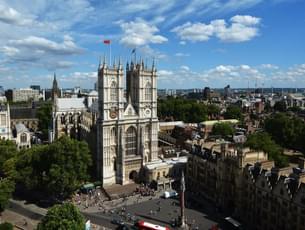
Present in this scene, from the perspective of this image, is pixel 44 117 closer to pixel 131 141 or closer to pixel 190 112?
pixel 131 141

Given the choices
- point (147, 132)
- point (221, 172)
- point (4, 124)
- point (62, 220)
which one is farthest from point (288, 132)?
point (4, 124)

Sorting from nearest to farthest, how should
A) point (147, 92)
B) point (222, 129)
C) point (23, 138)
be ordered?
point (147, 92) < point (23, 138) < point (222, 129)

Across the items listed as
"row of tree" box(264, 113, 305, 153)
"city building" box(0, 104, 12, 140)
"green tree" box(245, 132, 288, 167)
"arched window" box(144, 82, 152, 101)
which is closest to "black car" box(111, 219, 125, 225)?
"arched window" box(144, 82, 152, 101)

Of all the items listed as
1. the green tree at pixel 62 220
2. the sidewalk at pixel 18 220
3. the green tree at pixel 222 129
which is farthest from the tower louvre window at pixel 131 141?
the green tree at pixel 222 129

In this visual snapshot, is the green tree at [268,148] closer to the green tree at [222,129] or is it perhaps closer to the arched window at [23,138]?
the green tree at [222,129]

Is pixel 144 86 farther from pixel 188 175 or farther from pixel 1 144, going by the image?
pixel 1 144

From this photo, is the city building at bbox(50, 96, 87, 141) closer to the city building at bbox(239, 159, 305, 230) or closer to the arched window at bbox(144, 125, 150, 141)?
the arched window at bbox(144, 125, 150, 141)
